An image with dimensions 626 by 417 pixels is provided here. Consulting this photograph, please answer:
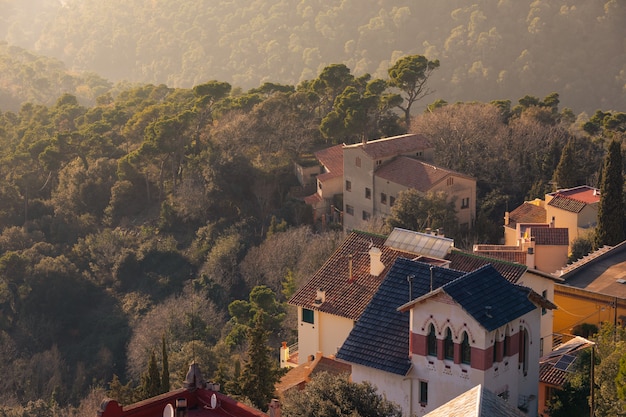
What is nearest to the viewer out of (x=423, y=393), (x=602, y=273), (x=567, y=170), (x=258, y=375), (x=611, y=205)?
(x=423, y=393)

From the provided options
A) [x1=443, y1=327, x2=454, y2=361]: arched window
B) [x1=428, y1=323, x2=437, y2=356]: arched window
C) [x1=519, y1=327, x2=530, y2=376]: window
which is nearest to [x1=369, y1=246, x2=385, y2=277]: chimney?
[x1=519, y1=327, x2=530, y2=376]: window

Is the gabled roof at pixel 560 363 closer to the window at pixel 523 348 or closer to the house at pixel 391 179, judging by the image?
the window at pixel 523 348

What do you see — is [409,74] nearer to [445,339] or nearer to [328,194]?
[328,194]

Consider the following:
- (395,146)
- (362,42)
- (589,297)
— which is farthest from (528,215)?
(362,42)

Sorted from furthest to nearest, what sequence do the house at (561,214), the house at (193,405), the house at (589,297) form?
the house at (561,214), the house at (589,297), the house at (193,405)

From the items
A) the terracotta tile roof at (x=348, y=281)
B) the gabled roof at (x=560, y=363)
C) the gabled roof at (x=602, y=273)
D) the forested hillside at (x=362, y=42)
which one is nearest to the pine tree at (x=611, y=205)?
the gabled roof at (x=602, y=273)

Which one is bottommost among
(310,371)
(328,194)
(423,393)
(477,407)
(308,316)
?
(310,371)

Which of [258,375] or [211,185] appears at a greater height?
[211,185]
